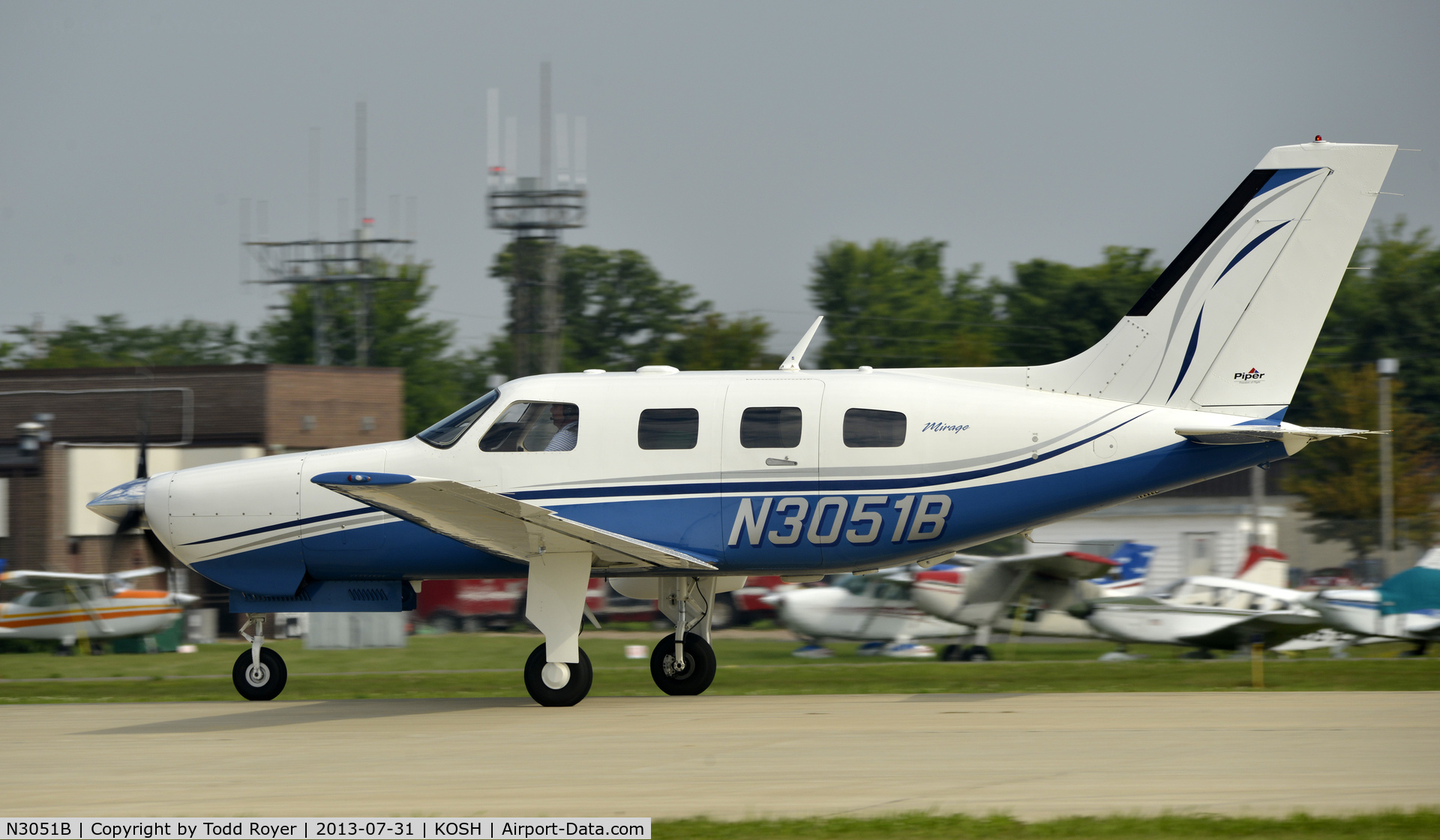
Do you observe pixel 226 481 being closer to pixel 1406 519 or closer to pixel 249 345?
pixel 1406 519

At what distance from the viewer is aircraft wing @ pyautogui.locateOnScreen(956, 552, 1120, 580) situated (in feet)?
70.2

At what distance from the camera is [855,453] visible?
41.7 feet

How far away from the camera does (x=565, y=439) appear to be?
13.2 m

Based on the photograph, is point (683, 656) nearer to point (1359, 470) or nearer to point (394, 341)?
point (1359, 470)

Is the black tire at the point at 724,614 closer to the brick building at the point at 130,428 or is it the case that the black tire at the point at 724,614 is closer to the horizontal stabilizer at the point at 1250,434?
the brick building at the point at 130,428

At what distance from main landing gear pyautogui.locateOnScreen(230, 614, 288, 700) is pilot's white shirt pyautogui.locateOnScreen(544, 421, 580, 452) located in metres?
3.72

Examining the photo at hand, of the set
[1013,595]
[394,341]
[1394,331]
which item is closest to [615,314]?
[394,341]

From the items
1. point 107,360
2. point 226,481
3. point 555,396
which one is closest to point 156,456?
point 226,481

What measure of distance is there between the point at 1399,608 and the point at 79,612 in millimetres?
23492

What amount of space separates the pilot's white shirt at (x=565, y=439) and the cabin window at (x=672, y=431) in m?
0.64

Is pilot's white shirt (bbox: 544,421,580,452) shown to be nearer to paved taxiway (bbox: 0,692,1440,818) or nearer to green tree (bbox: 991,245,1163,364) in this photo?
paved taxiway (bbox: 0,692,1440,818)

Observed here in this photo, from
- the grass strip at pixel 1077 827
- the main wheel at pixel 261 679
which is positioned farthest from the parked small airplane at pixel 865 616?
the grass strip at pixel 1077 827

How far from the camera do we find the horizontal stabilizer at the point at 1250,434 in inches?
475

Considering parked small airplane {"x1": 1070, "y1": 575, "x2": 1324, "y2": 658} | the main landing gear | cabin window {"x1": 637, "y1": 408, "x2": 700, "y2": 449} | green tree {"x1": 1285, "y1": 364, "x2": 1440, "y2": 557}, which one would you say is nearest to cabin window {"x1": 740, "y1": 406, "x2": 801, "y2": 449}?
cabin window {"x1": 637, "y1": 408, "x2": 700, "y2": 449}
